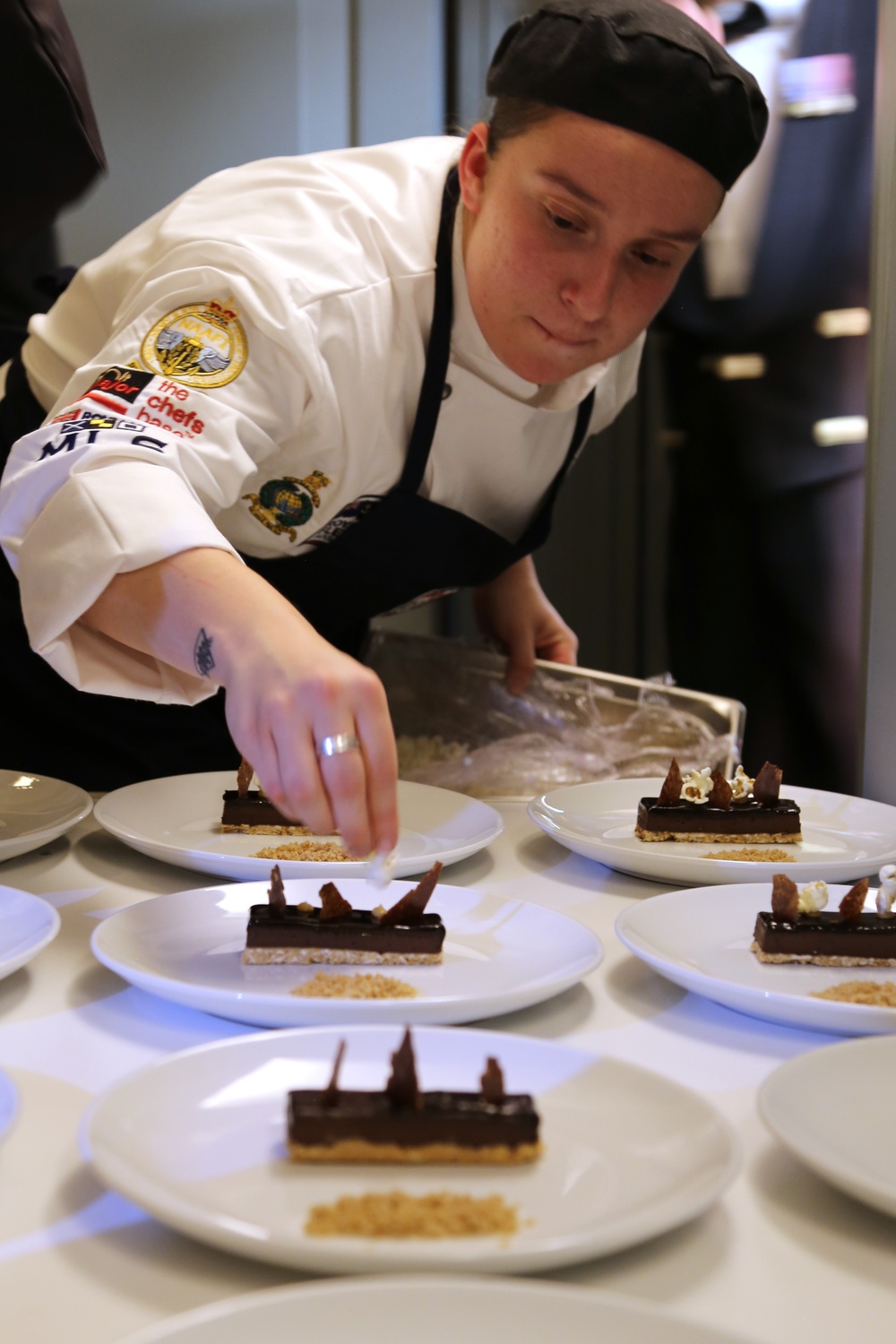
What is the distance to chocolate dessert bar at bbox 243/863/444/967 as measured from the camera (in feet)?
3.11

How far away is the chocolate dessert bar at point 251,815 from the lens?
52.7 inches

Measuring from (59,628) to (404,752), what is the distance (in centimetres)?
90

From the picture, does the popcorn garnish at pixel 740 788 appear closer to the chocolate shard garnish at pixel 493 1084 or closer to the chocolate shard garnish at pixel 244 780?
the chocolate shard garnish at pixel 244 780

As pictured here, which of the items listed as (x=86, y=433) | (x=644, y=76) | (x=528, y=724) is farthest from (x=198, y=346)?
(x=528, y=724)

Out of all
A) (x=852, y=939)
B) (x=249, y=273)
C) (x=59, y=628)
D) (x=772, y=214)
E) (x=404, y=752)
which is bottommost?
(x=404, y=752)

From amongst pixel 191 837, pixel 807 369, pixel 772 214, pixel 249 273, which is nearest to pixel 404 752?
pixel 191 837

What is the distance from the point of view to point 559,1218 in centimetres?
59

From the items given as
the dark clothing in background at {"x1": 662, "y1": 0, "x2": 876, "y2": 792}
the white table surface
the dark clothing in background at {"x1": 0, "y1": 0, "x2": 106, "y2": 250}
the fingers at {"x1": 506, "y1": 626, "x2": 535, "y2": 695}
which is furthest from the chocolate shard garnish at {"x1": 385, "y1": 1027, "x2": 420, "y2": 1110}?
the dark clothing in background at {"x1": 662, "y1": 0, "x2": 876, "y2": 792}

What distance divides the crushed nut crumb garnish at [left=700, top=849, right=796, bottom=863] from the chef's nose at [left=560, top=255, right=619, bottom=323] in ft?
2.04

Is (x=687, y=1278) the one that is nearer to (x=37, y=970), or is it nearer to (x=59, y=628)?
(x=37, y=970)

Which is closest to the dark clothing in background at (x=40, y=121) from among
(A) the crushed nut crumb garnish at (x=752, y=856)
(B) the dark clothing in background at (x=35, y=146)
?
(B) the dark clothing in background at (x=35, y=146)

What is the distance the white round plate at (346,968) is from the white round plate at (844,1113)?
0.19m

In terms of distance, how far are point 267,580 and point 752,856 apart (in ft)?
2.59

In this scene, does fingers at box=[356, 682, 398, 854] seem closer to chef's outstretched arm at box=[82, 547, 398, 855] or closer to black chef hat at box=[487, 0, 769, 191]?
chef's outstretched arm at box=[82, 547, 398, 855]
